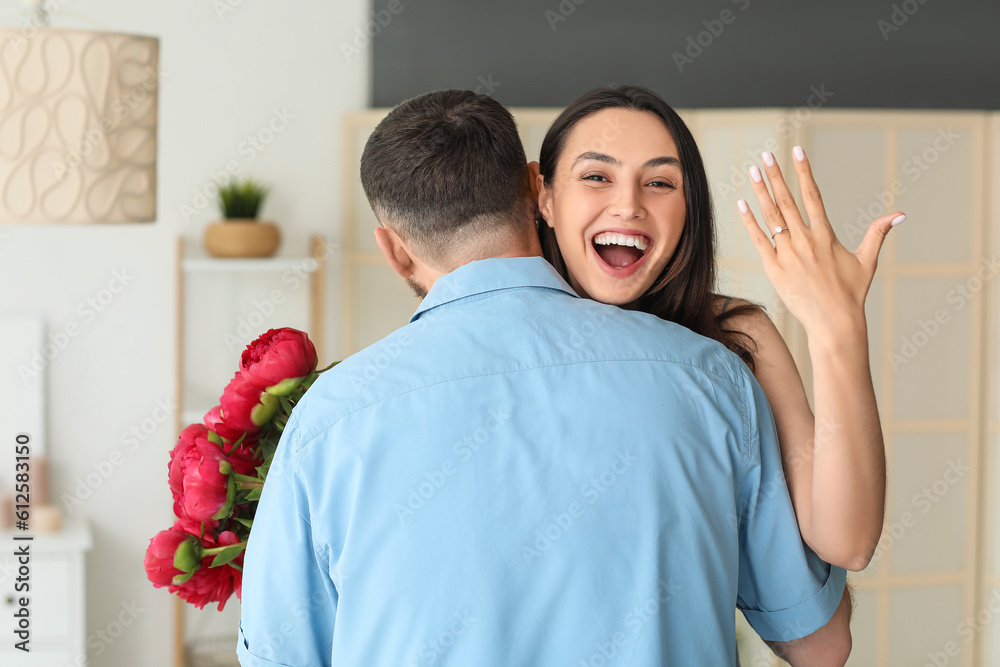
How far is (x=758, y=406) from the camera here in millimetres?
1078

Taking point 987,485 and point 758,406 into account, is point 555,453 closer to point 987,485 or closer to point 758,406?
point 758,406

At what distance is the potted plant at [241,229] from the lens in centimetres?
364

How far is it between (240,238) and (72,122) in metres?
1.52

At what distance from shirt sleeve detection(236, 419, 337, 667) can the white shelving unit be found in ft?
9.68

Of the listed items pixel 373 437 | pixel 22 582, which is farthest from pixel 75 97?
pixel 22 582

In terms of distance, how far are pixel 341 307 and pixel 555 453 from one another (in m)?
3.20

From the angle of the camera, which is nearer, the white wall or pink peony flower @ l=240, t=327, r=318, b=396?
pink peony flower @ l=240, t=327, r=318, b=396
